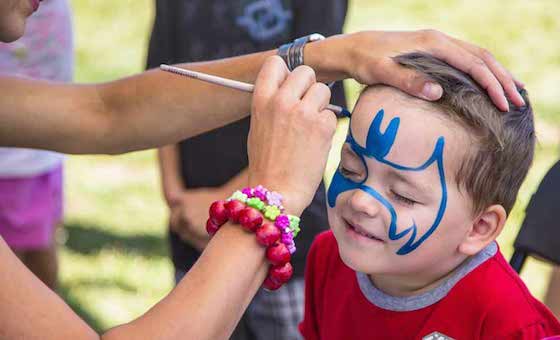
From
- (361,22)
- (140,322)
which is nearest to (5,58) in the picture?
(140,322)

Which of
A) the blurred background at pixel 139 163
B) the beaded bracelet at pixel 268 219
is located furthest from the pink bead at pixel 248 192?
the blurred background at pixel 139 163

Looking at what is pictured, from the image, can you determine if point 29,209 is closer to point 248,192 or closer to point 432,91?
point 248,192

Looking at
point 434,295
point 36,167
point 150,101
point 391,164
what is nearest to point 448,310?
point 434,295

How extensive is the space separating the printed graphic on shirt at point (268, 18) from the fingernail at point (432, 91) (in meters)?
1.02

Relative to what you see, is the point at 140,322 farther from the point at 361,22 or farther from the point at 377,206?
the point at 361,22

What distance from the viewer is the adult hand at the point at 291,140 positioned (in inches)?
61.3

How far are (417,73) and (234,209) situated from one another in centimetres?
41

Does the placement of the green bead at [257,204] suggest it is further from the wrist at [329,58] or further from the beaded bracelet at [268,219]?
the wrist at [329,58]

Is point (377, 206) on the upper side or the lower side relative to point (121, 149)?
upper

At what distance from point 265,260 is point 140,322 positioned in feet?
0.76

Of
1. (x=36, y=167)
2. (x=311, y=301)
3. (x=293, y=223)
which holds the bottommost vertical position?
(x=36, y=167)

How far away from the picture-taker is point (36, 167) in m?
3.18

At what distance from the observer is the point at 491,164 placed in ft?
5.48

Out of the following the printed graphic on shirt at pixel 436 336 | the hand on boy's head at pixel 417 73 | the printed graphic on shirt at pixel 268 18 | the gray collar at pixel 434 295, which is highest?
the hand on boy's head at pixel 417 73
